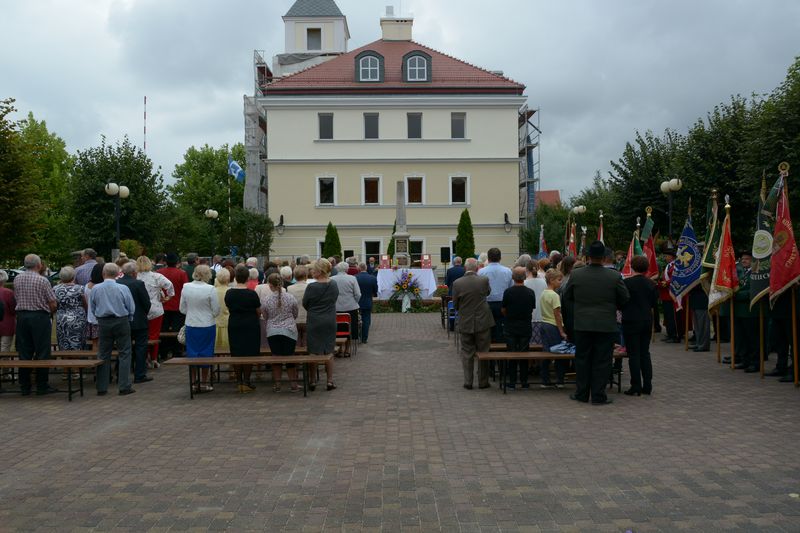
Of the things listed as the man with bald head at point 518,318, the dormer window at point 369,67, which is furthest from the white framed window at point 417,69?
the man with bald head at point 518,318

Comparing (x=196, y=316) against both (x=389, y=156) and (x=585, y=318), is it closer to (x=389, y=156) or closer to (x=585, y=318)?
(x=585, y=318)

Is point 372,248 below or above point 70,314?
above

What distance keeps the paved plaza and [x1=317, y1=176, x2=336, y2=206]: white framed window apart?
3361cm

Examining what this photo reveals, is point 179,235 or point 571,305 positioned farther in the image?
point 179,235

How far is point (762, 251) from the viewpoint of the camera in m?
11.6

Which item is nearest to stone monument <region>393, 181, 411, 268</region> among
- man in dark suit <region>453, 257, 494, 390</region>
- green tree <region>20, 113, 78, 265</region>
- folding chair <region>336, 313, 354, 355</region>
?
folding chair <region>336, 313, 354, 355</region>

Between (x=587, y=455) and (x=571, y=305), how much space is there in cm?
344

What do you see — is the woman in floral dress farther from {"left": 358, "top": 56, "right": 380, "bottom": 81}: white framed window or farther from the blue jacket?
{"left": 358, "top": 56, "right": 380, "bottom": 81}: white framed window

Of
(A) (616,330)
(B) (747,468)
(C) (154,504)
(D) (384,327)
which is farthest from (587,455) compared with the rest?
(D) (384,327)

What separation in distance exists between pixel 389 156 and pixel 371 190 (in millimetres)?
2336

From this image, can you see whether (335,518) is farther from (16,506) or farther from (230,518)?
(16,506)

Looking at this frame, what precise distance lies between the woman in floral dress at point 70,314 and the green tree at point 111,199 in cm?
2047

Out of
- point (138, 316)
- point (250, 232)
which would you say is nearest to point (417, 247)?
point (250, 232)

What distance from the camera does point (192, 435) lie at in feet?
27.3
